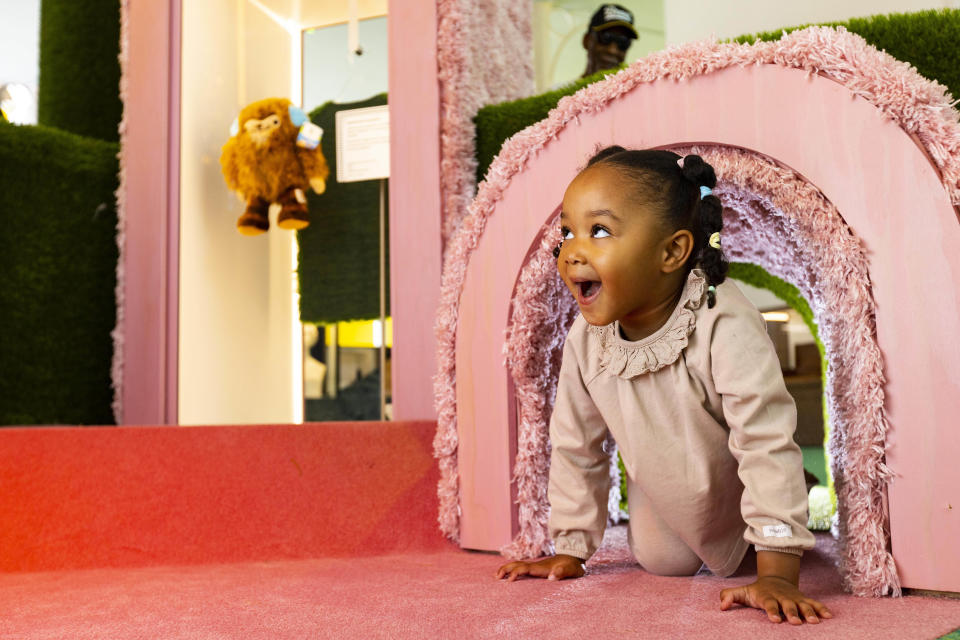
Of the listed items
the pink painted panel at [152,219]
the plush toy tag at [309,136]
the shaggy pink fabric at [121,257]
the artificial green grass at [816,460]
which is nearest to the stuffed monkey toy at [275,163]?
the plush toy tag at [309,136]

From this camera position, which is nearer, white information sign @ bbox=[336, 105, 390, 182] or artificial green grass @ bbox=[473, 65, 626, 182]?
artificial green grass @ bbox=[473, 65, 626, 182]

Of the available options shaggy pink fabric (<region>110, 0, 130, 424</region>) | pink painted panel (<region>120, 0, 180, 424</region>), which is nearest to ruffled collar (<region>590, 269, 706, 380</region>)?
pink painted panel (<region>120, 0, 180, 424</region>)

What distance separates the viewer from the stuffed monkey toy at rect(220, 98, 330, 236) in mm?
2238

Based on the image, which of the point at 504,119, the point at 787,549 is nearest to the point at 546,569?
the point at 787,549

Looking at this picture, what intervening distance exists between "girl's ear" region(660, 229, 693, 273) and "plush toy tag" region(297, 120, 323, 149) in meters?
1.26

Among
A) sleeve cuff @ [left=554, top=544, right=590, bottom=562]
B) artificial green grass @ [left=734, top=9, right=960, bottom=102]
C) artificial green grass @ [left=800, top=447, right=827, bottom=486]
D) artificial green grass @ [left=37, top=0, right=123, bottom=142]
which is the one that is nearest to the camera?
sleeve cuff @ [left=554, top=544, right=590, bottom=562]

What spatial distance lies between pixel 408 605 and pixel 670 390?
490mm

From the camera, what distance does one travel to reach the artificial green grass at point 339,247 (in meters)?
2.17

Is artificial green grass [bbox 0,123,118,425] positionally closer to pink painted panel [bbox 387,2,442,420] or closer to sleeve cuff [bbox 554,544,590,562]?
pink painted panel [bbox 387,2,442,420]

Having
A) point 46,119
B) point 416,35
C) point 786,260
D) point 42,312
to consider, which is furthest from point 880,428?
point 46,119

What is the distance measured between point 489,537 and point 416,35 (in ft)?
4.01

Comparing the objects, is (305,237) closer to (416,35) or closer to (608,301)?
(416,35)

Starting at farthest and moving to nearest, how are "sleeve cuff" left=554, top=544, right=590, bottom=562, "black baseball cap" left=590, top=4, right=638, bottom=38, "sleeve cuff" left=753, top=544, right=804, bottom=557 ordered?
"black baseball cap" left=590, top=4, right=638, bottom=38
"sleeve cuff" left=554, top=544, right=590, bottom=562
"sleeve cuff" left=753, top=544, right=804, bottom=557

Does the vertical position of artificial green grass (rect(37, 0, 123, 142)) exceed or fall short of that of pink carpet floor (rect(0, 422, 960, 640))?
it exceeds it
